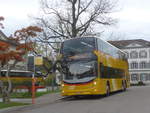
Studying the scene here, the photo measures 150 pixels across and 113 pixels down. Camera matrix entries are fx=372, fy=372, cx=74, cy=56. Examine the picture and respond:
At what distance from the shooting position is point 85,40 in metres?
24.8

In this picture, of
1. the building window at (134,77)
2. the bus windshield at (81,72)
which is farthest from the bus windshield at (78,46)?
the building window at (134,77)

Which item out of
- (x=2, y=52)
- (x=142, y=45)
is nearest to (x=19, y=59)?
(x=2, y=52)

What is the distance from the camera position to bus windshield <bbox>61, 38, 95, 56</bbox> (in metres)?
24.6

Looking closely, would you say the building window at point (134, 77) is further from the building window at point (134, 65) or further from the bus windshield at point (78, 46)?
the bus windshield at point (78, 46)

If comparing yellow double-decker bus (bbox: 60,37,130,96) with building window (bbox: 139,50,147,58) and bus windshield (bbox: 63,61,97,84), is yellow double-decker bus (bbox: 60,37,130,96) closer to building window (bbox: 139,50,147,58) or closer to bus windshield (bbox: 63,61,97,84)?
bus windshield (bbox: 63,61,97,84)

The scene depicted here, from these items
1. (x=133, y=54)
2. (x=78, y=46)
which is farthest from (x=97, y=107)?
(x=133, y=54)

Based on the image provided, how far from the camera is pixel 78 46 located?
972 inches

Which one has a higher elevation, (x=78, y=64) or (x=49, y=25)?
(x=49, y=25)

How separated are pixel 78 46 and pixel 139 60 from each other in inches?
3214

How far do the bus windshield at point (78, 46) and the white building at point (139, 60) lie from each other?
3071 inches

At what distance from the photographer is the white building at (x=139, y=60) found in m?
103

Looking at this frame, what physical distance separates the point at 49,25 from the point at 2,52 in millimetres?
24986

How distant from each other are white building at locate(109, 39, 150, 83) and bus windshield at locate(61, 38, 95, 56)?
78.0 m

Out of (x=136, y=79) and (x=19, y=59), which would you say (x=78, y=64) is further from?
(x=136, y=79)
